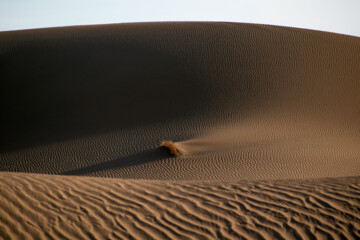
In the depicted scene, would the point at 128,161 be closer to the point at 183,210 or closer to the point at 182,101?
the point at 182,101

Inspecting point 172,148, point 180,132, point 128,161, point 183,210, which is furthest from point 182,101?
point 183,210

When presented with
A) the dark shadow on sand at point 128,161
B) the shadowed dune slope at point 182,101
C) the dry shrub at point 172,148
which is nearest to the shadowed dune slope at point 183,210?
the shadowed dune slope at point 182,101

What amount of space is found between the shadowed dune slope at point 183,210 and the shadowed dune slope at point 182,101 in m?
4.97

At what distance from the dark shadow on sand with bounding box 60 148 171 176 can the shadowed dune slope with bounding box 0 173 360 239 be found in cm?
582

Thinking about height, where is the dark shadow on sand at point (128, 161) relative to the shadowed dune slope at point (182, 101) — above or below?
below

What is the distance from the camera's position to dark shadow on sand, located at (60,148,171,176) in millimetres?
10648

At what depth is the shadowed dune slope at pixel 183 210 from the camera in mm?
3416

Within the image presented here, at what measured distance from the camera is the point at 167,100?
Result: 53.3 ft

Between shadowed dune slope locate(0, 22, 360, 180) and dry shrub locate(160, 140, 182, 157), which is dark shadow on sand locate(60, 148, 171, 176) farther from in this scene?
dry shrub locate(160, 140, 182, 157)

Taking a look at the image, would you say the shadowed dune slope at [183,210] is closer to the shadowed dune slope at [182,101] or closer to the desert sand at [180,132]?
the desert sand at [180,132]

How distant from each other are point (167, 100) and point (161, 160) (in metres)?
5.81

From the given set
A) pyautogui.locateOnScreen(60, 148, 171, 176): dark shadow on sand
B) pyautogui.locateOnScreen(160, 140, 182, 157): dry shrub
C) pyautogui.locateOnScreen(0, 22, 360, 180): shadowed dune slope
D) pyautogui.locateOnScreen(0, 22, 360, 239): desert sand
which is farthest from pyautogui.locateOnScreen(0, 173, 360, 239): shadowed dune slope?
pyautogui.locateOnScreen(160, 140, 182, 157): dry shrub

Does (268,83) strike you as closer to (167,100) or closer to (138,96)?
(167,100)

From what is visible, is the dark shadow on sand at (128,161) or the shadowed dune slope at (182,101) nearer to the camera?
the dark shadow on sand at (128,161)
